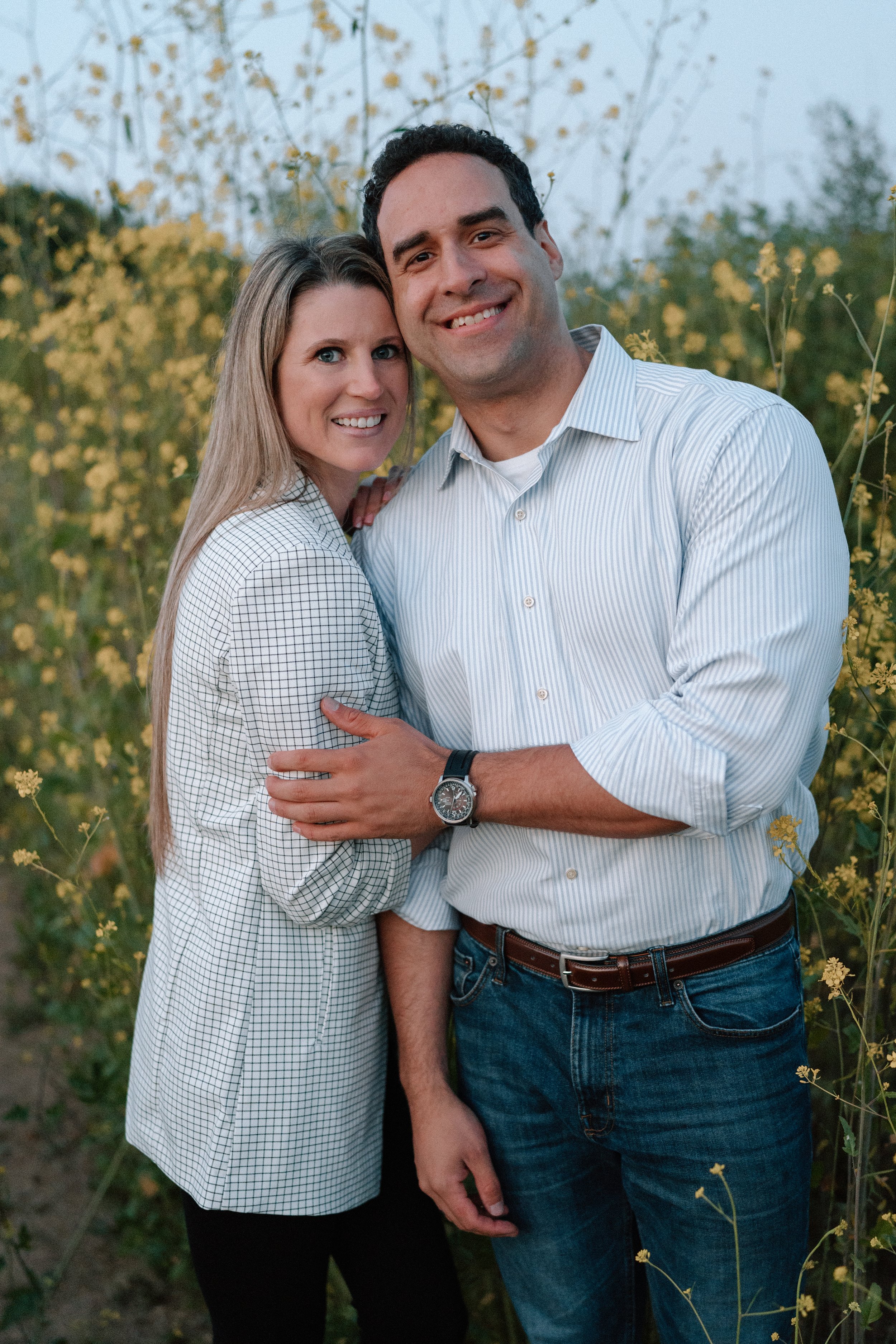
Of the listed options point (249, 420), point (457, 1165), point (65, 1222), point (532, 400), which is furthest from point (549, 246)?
point (65, 1222)

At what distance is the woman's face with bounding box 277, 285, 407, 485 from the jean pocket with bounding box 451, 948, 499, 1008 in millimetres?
828

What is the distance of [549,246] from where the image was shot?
1.85 metres

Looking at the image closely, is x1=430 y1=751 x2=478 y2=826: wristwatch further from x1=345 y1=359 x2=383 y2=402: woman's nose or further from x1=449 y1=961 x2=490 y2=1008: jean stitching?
x1=345 y1=359 x2=383 y2=402: woman's nose

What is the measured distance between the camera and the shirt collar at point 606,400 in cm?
156

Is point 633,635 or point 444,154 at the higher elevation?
point 444,154

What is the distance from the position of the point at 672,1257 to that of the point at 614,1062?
318 mm

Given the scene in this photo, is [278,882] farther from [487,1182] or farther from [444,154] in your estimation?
[444,154]

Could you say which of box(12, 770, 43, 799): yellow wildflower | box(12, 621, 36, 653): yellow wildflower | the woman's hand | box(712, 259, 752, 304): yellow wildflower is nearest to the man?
the woman's hand

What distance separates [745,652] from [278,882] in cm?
74

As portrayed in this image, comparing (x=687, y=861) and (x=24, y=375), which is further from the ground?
(x=24, y=375)

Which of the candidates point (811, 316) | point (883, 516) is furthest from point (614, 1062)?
point (811, 316)

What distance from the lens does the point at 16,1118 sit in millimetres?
2467

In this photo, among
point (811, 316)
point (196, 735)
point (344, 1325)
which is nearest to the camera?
point (196, 735)

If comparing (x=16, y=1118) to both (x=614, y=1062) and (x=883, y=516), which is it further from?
(x=883, y=516)
